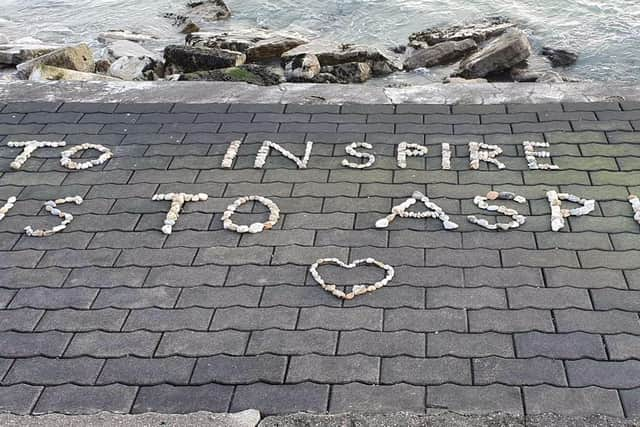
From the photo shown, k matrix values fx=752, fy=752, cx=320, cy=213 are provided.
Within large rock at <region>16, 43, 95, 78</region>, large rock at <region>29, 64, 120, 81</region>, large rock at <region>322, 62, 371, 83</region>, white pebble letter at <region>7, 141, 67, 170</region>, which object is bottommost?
large rock at <region>322, 62, 371, 83</region>

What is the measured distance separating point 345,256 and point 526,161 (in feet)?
6.23

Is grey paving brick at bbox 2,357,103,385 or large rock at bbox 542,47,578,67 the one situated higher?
Answer: grey paving brick at bbox 2,357,103,385

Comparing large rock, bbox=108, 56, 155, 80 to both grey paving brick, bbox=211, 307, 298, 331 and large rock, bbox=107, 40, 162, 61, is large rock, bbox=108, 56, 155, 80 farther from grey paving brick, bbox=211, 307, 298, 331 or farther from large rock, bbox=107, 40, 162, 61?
grey paving brick, bbox=211, 307, 298, 331

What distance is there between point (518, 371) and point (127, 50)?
11.1 meters

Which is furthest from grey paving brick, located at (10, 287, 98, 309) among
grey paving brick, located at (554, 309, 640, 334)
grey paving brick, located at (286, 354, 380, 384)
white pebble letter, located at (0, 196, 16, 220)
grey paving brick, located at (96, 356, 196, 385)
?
grey paving brick, located at (554, 309, 640, 334)

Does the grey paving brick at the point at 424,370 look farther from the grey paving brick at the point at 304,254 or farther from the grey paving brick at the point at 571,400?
the grey paving brick at the point at 304,254

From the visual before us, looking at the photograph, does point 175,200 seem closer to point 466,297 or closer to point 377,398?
point 466,297

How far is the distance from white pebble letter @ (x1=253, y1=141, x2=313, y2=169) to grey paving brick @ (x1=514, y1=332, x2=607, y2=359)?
251 centimetres

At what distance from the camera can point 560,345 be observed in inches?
156

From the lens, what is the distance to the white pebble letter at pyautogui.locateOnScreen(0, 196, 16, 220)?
5.55 metres

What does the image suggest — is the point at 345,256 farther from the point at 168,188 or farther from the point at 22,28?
the point at 22,28

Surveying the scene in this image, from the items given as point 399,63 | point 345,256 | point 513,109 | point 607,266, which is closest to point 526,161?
point 513,109

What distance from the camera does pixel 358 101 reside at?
701cm

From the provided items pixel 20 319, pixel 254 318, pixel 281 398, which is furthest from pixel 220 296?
pixel 20 319
